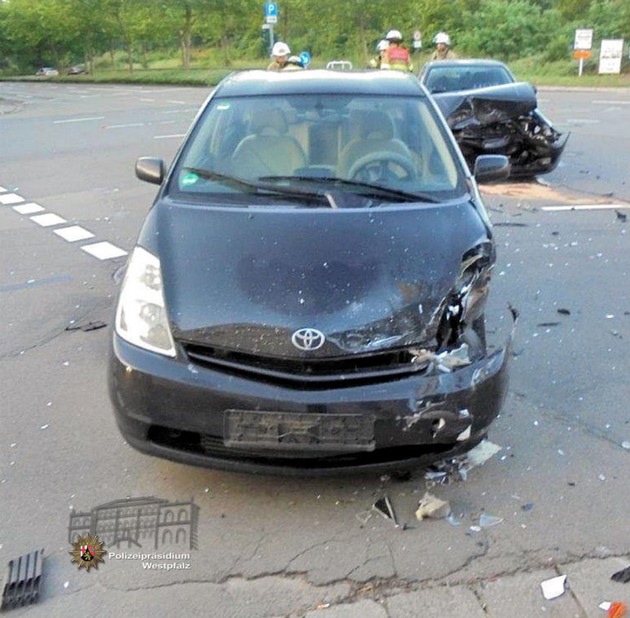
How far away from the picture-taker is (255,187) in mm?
4125

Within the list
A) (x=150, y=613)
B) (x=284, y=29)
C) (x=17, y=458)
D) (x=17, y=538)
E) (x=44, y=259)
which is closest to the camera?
(x=150, y=613)

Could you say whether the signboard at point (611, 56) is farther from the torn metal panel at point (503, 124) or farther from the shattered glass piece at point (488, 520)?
the shattered glass piece at point (488, 520)

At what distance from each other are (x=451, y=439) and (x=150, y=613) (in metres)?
1.38

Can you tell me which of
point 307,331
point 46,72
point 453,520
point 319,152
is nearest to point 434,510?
point 453,520

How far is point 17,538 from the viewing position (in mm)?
3197

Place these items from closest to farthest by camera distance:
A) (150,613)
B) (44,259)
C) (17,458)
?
(150,613) → (17,458) → (44,259)

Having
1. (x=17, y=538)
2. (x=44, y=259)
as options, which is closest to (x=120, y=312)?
(x=17, y=538)

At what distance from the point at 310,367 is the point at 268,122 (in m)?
2.11

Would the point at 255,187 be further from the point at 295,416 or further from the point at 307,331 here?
the point at 295,416

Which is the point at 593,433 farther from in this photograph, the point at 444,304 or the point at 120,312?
the point at 120,312

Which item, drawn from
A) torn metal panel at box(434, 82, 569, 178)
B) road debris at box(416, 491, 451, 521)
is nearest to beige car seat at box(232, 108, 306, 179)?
road debris at box(416, 491, 451, 521)

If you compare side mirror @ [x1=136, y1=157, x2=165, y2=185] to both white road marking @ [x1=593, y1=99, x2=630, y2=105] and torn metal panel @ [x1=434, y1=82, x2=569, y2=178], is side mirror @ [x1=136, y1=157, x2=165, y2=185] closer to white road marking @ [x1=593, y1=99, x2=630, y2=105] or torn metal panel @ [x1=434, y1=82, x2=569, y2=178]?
torn metal panel @ [x1=434, y1=82, x2=569, y2=178]

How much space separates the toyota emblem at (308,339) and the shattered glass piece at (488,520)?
1.05 metres

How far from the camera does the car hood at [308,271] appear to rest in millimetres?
3154
